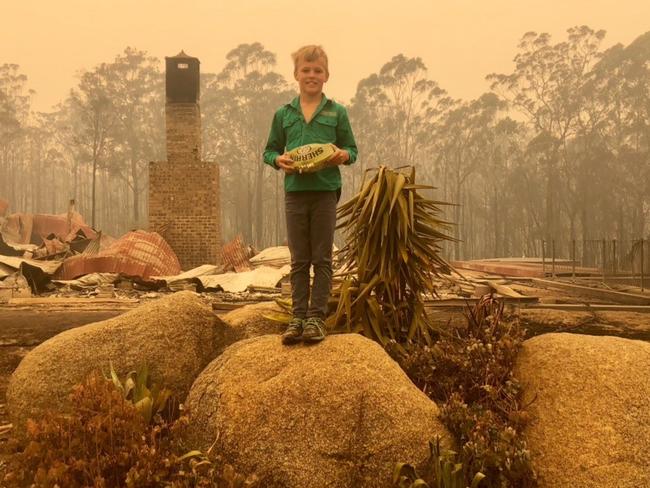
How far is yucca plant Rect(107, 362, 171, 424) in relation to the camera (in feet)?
10.3

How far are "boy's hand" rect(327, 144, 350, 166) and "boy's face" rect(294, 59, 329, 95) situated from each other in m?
0.43

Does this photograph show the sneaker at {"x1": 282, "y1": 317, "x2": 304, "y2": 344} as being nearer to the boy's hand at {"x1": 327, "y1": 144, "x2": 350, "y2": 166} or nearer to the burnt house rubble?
the boy's hand at {"x1": 327, "y1": 144, "x2": 350, "y2": 166}

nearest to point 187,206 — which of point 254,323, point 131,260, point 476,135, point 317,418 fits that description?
point 131,260

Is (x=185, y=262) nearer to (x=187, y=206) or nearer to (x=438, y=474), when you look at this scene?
(x=187, y=206)

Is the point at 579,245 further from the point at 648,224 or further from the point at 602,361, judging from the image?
the point at 602,361

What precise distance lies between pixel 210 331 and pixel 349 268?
1099mm

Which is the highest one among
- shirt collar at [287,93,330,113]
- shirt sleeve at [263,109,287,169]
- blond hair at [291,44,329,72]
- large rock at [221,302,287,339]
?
blond hair at [291,44,329,72]

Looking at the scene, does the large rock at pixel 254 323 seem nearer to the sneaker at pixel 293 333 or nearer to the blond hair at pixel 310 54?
the sneaker at pixel 293 333

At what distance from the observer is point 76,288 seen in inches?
371

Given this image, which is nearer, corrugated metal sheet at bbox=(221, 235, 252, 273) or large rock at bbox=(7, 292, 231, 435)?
large rock at bbox=(7, 292, 231, 435)

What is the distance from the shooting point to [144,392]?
3266 millimetres

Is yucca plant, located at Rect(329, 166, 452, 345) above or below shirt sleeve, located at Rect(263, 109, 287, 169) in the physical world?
below

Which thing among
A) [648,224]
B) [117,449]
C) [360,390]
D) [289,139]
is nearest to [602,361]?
[360,390]

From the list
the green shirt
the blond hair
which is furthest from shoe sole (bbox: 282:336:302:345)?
the blond hair
